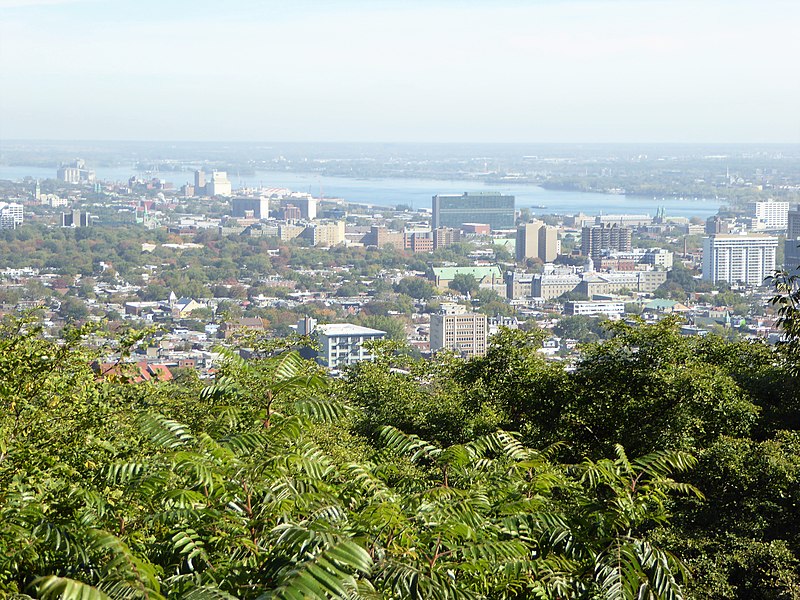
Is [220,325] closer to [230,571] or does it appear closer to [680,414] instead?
[680,414]

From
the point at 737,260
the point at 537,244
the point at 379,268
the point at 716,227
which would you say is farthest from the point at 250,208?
the point at 737,260

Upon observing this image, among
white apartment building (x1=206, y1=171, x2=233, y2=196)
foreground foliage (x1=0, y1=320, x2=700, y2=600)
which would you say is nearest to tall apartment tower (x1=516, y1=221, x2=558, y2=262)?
white apartment building (x1=206, y1=171, x2=233, y2=196)

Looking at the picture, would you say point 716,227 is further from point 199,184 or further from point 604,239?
point 199,184

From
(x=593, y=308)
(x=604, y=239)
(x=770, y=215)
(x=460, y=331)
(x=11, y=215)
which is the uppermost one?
(x=770, y=215)

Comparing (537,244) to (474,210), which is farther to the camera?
(474,210)

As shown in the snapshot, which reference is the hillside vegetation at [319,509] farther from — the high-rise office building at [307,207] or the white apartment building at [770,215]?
the high-rise office building at [307,207]

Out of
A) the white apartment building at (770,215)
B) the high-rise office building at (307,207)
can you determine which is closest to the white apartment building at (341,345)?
the white apartment building at (770,215)
